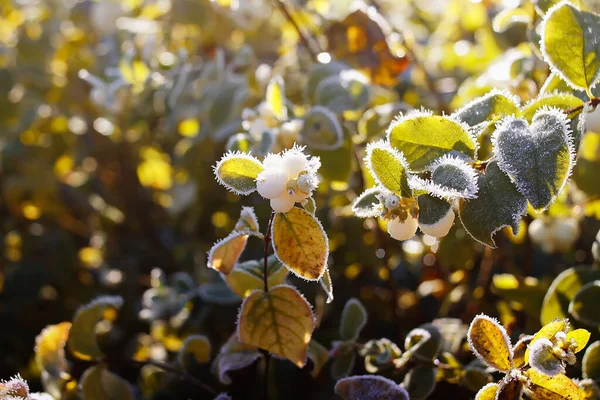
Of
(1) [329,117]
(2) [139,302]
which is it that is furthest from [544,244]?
(2) [139,302]

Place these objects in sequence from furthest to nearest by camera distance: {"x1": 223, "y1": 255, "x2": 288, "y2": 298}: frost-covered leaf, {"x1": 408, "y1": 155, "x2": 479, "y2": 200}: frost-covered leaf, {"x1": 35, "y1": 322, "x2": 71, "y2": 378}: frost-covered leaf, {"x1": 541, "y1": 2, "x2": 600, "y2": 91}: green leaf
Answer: {"x1": 35, "y1": 322, "x2": 71, "y2": 378}: frost-covered leaf < {"x1": 223, "y1": 255, "x2": 288, "y2": 298}: frost-covered leaf < {"x1": 541, "y1": 2, "x2": 600, "y2": 91}: green leaf < {"x1": 408, "y1": 155, "x2": 479, "y2": 200}: frost-covered leaf

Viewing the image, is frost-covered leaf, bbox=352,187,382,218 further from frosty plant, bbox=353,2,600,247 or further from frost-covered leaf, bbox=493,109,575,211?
frost-covered leaf, bbox=493,109,575,211

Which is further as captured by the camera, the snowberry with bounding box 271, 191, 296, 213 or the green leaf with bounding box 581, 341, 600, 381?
the green leaf with bounding box 581, 341, 600, 381

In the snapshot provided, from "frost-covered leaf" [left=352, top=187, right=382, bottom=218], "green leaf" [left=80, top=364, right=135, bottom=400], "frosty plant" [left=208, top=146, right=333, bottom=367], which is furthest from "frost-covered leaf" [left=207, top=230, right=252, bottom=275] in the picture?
"green leaf" [left=80, top=364, right=135, bottom=400]

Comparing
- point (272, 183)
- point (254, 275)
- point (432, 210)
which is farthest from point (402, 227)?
point (254, 275)

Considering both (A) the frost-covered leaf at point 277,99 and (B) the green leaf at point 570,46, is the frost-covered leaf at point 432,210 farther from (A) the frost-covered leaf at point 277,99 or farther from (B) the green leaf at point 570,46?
(A) the frost-covered leaf at point 277,99

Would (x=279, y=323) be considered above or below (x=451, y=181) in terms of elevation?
below

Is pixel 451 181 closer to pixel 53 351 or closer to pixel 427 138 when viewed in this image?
pixel 427 138
